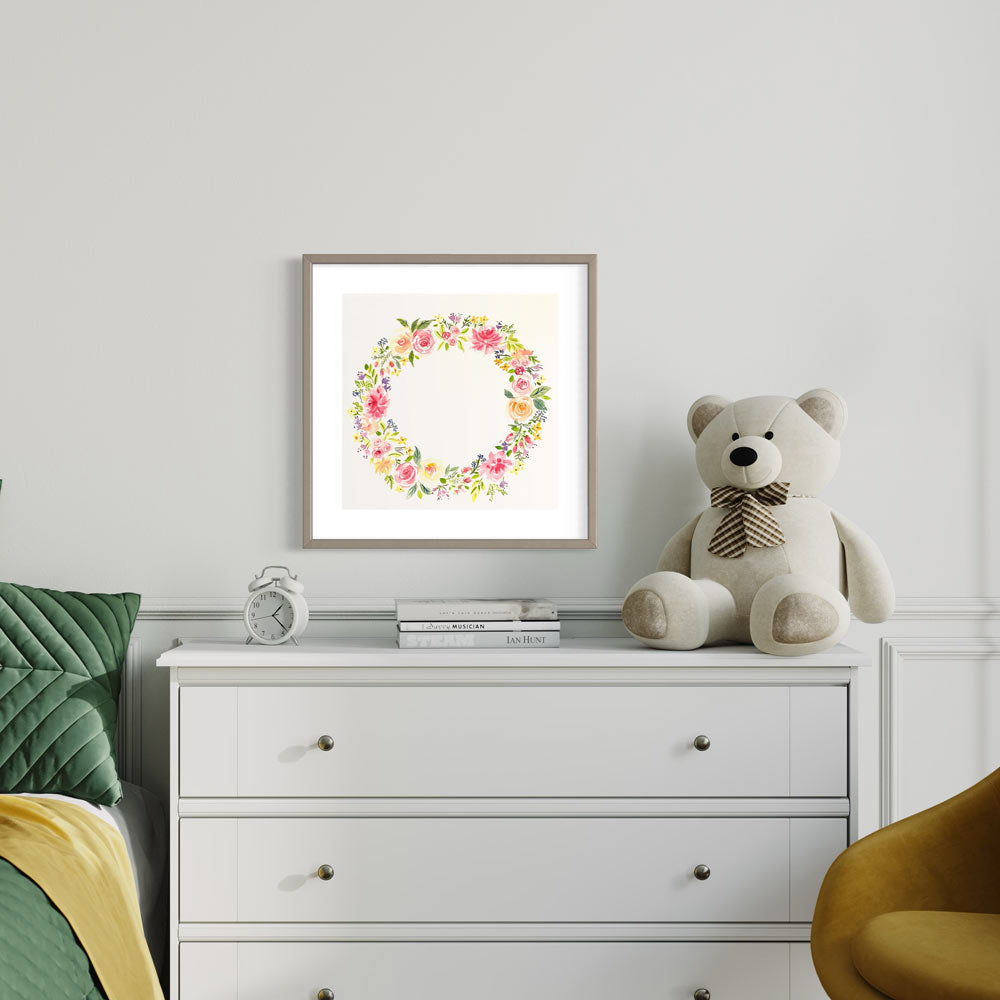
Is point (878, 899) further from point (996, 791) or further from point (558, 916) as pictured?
point (558, 916)

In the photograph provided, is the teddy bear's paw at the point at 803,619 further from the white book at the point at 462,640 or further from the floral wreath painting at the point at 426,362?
the floral wreath painting at the point at 426,362

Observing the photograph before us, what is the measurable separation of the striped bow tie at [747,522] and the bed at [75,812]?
124 cm

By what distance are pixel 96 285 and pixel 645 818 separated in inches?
65.0

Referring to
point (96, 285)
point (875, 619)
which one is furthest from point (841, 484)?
point (96, 285)

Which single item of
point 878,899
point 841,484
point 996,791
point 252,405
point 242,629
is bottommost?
point 878,899

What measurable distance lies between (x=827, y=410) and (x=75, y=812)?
1640 millimetres

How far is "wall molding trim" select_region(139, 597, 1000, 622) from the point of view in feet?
7.05

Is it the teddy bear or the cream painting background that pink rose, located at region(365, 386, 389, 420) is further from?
the teddy bear

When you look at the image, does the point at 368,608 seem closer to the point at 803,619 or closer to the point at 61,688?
the point at 61,688

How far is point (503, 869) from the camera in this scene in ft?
5.83

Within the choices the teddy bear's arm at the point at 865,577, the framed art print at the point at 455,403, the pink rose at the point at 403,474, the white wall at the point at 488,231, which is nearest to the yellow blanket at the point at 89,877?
the white wall at the point at 488,231

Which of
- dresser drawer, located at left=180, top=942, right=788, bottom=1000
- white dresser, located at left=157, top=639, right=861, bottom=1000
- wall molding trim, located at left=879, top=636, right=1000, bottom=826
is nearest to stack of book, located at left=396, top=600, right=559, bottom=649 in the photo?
white dresser, located at left=157, top=639, right=861, bottom=1000

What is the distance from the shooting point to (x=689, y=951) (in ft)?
5.82

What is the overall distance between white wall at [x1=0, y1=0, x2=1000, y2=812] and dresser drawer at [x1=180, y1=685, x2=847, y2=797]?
16.4 inches
